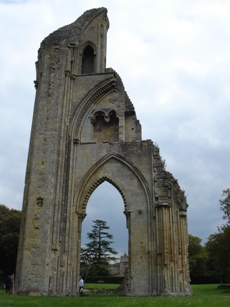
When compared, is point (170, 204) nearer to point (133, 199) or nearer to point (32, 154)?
point (133, 199)

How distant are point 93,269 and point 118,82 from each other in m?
22.7

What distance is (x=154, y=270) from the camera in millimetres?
15836

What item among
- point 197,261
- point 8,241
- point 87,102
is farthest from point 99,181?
point 197,261

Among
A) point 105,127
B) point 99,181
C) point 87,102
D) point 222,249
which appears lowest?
point 222,249

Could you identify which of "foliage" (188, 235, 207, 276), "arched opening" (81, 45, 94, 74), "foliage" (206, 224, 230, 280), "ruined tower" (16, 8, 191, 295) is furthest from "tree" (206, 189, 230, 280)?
"foliage" (188, 235, 207, 276)

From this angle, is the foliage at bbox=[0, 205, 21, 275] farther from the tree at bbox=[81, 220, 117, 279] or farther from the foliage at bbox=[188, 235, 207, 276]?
the foliage at bbox=[188, 235, 207, 276]

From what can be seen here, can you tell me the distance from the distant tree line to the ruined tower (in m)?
9.07

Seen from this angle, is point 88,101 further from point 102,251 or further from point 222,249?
point 102,251

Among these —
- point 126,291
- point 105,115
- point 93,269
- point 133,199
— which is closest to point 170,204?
point 133,199

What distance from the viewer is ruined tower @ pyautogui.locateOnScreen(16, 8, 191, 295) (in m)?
15.4

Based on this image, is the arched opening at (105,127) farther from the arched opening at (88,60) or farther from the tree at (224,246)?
the tree at (224,246)

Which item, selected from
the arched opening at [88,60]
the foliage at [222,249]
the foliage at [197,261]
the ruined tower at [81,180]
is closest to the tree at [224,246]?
the foliage at [222,249]

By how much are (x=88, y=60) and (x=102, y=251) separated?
77.7 feet

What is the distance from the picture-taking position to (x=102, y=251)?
129ft
